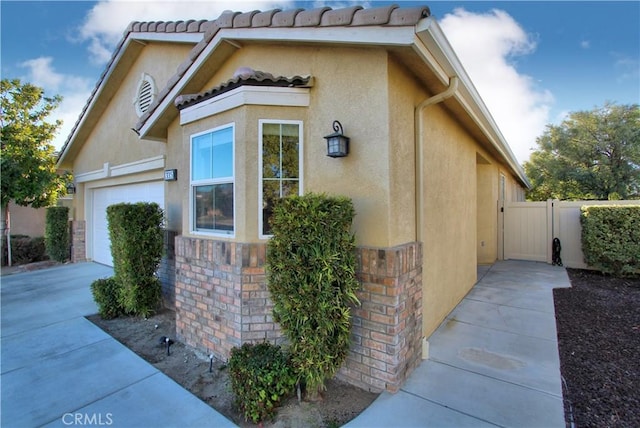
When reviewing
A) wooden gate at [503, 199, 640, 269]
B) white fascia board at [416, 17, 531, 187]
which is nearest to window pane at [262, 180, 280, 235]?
white fascia board at [416, 17, 531, 187]

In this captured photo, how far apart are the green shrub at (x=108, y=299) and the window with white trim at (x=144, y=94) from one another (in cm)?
466

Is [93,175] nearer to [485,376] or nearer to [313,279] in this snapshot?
[313,279]

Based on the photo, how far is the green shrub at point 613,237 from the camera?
27.4ft

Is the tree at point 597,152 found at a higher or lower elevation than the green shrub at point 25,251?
higher

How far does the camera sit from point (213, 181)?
15.2 ft

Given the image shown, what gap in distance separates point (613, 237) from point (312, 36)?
1004 cm

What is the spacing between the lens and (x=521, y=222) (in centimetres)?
1160

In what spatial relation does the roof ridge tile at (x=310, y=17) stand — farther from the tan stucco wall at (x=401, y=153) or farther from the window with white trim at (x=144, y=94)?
the window with white trim at (x=144, y=94)

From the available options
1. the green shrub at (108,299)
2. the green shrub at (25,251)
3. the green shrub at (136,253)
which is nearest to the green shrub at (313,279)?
the green shrub at (136,253)

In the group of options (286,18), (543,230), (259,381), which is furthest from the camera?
(543,230)

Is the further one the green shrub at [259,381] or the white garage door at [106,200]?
the white garage door at [106,200]

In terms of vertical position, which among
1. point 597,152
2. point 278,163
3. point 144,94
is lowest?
point 278,163

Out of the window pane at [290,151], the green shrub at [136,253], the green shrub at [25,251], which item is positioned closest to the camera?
the window pane at [290,151]

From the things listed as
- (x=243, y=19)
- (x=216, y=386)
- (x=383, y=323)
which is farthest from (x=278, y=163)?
(x=216, y=386)
